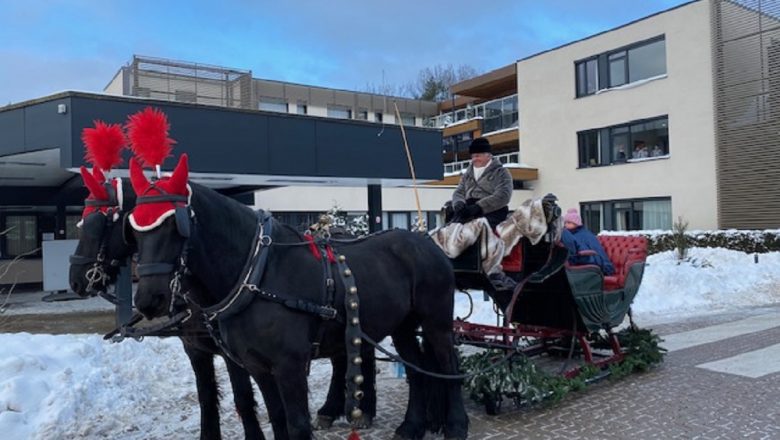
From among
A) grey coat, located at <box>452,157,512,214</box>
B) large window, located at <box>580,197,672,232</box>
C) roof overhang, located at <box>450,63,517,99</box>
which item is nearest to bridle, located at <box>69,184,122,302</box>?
grey coat, located at <box>452,157,512,214</box>

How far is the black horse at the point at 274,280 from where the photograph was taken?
324cm

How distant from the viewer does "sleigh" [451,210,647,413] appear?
5.64 m

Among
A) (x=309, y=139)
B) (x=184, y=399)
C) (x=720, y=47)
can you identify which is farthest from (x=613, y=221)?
(x=184, y=399)

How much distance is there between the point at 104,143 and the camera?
3975 millimetres

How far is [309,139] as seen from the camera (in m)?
12.2

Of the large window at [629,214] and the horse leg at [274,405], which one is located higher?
the large window at [629,214]

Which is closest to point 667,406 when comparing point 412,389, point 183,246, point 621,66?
point 412,389

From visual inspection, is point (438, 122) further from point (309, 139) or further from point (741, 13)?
point (309, 139)

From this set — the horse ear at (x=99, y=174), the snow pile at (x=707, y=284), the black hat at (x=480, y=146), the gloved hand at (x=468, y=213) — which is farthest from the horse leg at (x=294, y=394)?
the snow pile at (x=707, y=284)

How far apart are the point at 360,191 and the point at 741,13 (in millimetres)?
14617

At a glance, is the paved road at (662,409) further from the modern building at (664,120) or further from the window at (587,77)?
the window at (587,77)

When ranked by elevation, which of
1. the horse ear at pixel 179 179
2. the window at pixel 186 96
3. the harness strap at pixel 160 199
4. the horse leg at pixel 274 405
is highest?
Result: the window at pixel 186 96

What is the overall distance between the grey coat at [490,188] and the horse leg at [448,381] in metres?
1.33

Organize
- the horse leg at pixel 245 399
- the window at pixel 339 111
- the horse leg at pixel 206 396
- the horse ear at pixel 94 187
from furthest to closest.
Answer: the window at pixel 339 111, the horse leg at pixel 206 396, the horse leg at pixel 245 399, the horse ear at pixel 94 187
